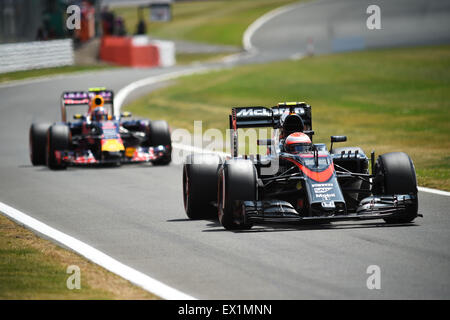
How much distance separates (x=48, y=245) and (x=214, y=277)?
2.78 meters

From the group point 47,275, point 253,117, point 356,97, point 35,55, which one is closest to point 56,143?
point 253,117

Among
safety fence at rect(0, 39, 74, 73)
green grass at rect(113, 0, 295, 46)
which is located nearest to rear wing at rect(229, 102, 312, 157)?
safety fence at rect(0, 39, 74, 73)

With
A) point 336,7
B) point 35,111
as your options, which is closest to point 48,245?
point 35,111

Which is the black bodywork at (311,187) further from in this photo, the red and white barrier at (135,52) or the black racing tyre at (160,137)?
the red and white barrier at (135,52)

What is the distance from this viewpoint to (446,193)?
48.2ft

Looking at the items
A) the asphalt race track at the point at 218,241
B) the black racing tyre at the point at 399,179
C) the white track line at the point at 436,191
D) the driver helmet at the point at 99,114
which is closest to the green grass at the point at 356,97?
the white track line at the point at 436,191

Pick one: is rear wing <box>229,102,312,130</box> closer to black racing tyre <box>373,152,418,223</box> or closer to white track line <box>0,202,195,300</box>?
black racing tyre <box>373,152,418,223</box>

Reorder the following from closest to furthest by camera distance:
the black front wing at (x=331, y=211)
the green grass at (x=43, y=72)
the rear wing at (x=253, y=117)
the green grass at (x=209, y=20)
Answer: the black front wing at (x=331, y=211) → the rear wing at (x=253, y=117) → the green grass at (x=43, y=72) → the green grass at (x=209, y=20)

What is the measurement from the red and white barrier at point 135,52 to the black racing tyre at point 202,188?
41570 millimetres

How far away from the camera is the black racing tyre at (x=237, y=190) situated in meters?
11.4

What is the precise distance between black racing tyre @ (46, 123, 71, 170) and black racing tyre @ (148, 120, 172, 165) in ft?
5.59

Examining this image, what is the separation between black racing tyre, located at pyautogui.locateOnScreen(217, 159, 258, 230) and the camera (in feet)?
37.4
